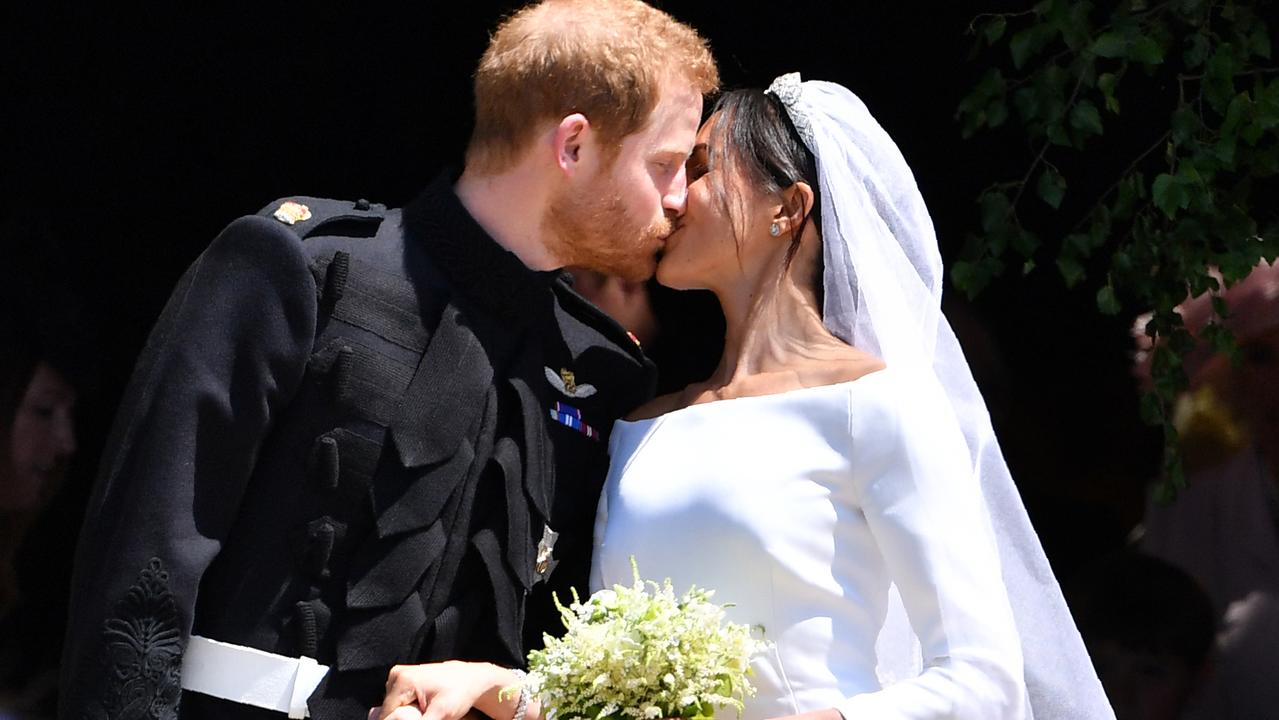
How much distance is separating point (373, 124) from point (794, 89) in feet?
4.03

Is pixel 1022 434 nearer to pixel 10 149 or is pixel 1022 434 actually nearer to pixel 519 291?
pixel 519 291

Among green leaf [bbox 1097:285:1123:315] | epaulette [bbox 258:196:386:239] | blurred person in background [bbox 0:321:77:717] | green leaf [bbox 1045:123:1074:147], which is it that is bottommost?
blurred person in background [bbox 0:321:77:717]

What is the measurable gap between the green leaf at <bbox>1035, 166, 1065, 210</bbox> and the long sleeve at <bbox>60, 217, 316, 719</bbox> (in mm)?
1545

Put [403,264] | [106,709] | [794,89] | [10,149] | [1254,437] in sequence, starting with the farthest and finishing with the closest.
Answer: [1254,437]
[10,149]
[794,89]
[403,264]
[106,709]

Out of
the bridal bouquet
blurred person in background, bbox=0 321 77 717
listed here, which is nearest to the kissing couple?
the bridal bouquet

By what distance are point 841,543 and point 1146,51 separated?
122cm

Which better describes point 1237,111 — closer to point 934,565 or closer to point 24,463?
point 934,565

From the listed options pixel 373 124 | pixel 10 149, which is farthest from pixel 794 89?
pixel 10 149

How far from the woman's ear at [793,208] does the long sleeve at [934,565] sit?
40cm

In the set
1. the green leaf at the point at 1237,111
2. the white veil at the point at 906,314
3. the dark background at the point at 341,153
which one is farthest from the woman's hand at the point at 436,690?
the green leaf at the point at 1237,111

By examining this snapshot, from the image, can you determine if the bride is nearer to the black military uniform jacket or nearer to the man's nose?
the man's nose

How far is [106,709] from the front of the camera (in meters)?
2.36

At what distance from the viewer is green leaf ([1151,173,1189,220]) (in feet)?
10.4

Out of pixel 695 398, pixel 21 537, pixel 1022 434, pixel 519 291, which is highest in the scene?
pixel 519 291
